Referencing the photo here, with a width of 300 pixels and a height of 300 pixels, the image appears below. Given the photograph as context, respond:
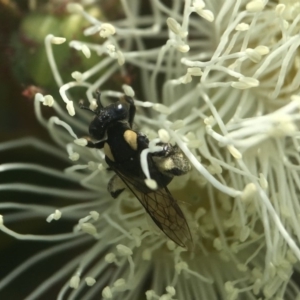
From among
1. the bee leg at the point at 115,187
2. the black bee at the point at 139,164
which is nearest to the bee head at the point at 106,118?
the black bee at the point at 139,164

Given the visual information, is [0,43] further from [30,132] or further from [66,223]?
[66,223]

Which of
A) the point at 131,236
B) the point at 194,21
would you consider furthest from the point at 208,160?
the point at 194,21

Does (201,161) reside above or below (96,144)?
below

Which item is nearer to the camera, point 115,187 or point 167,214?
point 167,214

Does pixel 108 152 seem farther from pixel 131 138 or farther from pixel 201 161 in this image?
pixel 201 161

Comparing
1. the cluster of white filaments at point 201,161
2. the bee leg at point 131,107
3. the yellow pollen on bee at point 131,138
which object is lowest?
the cluster of white filaments at point 201,161

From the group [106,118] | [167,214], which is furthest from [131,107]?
[167,214]

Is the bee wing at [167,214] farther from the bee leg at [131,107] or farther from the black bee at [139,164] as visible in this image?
the bee leg at [131,107]
